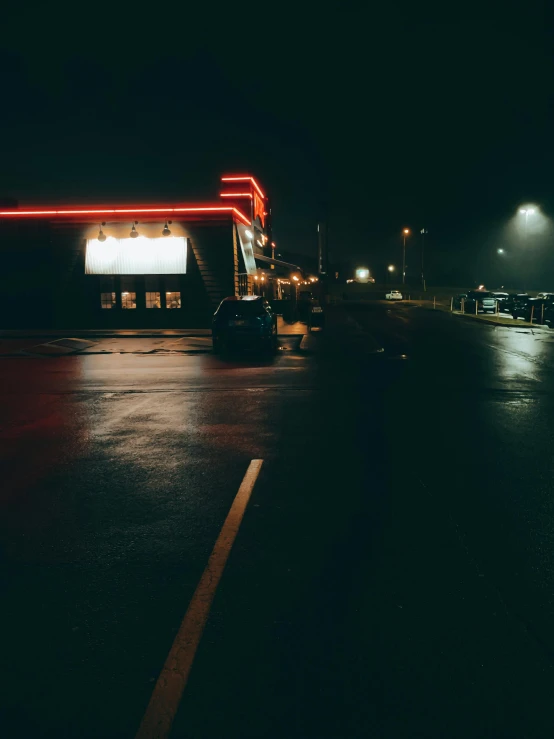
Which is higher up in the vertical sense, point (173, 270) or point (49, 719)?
point (173, 270)

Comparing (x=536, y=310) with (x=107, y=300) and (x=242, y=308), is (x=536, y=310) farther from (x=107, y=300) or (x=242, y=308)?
(x=107, y=300)

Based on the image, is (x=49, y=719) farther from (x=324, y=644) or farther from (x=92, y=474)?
(x=92, y=474)

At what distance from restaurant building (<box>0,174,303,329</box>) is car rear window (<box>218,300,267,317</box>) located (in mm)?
11089

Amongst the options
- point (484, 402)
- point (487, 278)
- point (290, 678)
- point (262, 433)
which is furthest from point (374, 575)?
point (487, 278)

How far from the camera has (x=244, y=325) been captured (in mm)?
19375

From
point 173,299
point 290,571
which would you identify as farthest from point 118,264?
point 290,571

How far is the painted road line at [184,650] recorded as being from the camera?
2.72 m

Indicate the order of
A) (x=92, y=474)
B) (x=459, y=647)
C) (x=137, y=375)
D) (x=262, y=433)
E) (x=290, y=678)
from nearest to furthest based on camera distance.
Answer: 1. (x=290, y=678)
2. (x=459, y=647)
3. (x=92, y=474)
4. (x=262, y=433)
5. (x=137, y=375)

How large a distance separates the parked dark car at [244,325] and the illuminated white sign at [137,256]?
1147cm

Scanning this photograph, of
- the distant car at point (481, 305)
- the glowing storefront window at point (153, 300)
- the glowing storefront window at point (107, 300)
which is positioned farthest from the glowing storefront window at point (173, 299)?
the distant car at point (481, 305)

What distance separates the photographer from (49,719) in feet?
9.02

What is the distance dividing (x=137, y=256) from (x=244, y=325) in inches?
529

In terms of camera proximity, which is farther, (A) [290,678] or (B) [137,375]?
(B) [137,375]

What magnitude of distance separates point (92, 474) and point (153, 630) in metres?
3.48
